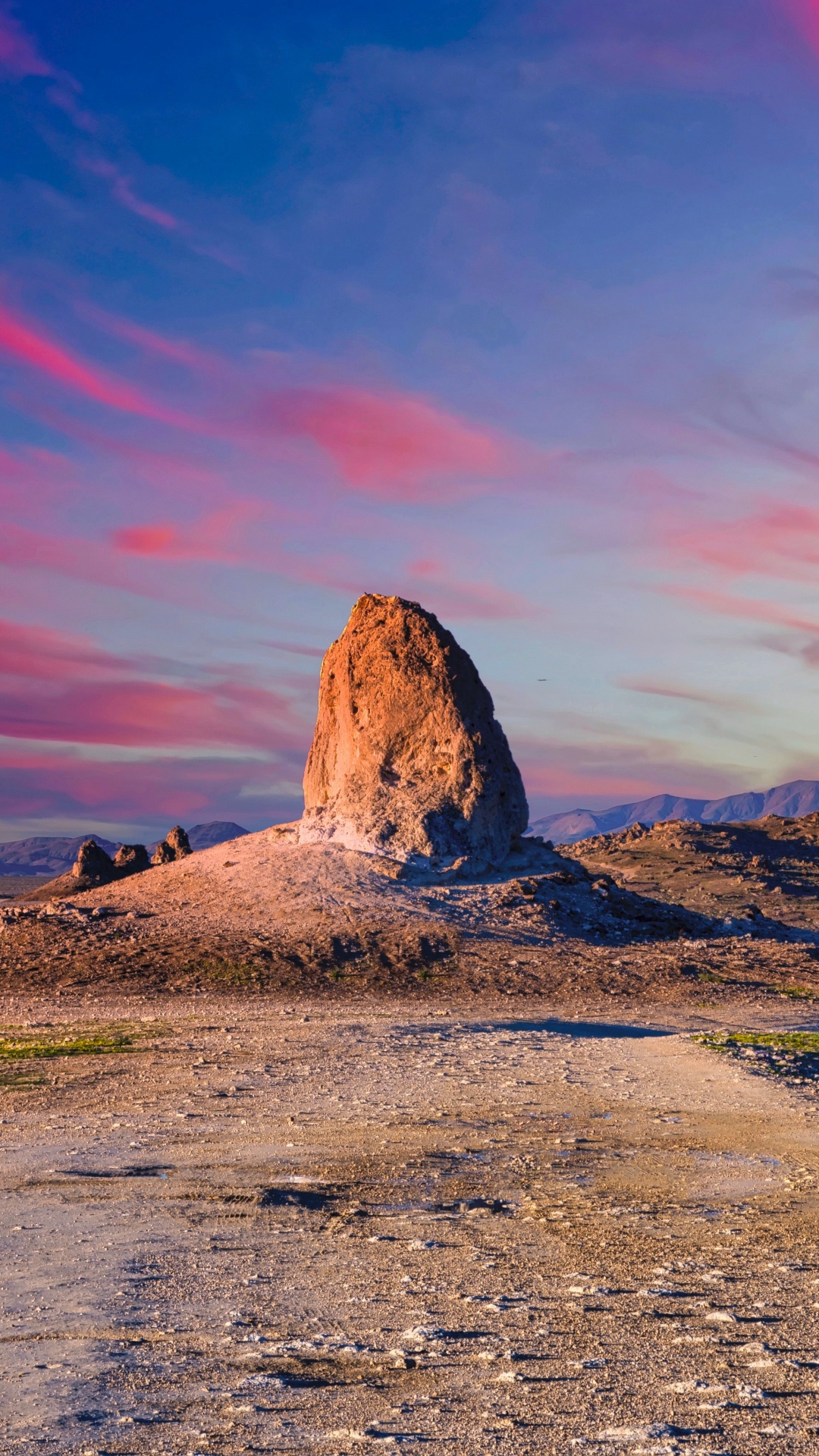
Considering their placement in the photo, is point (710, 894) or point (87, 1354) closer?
point (87, 1354)

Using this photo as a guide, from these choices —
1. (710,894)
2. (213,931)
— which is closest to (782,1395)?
(213,931)

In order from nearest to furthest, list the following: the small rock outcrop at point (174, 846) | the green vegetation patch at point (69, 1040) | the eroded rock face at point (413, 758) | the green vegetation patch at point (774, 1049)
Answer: the green vegetation patch at point (774, 1049) < the green vegetation patch at point (69, 1040) < the eroded rock face at point (413, 758) < the small rock outcrop at point (174, 846)

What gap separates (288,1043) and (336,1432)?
541 inches

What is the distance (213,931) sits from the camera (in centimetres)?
3041

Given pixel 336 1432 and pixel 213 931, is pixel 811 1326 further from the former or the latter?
pixel 213 931

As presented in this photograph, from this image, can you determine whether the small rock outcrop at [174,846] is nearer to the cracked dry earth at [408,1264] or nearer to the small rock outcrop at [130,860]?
the small rock outcrop at [130,860]

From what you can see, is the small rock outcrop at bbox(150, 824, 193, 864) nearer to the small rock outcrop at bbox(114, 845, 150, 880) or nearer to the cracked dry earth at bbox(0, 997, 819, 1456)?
the small rock outcrop at bbox(114, 845, 150, 880)

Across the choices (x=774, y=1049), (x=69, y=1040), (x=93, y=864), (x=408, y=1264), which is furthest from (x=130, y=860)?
(x=408, y=1264)

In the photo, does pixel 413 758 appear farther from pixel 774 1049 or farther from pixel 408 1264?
pixel 408 1264

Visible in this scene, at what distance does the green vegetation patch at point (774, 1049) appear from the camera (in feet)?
55.5

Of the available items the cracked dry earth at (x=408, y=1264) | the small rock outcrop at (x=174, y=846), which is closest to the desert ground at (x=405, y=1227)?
the cracked dry earth at (x=408, y=1264)

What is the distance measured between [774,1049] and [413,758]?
58.6ft

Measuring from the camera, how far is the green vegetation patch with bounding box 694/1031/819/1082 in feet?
55.5

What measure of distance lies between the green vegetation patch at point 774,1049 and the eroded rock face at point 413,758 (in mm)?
13097
